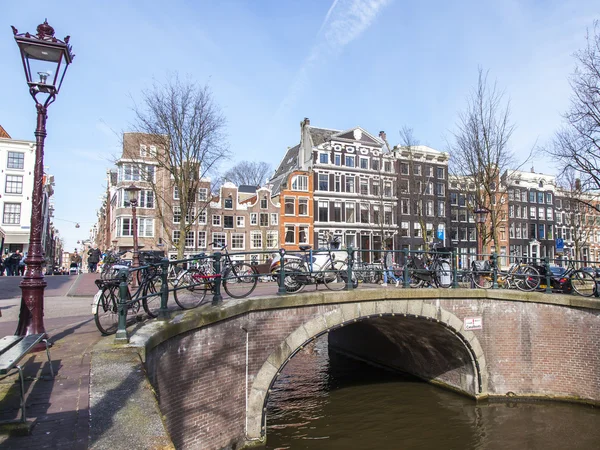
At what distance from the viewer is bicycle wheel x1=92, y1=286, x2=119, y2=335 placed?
19.4ft

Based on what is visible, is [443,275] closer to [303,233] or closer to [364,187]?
[303,233]

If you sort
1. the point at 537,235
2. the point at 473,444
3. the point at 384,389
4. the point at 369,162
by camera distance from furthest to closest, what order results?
the point at 537,235, the point at 369,162, the point at 384,389, the point at 473,444

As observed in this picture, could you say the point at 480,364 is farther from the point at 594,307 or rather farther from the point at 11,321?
the point at 11,321

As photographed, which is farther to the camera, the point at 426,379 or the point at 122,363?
the point at 426,379

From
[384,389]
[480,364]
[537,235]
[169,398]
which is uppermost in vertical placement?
[537,235]

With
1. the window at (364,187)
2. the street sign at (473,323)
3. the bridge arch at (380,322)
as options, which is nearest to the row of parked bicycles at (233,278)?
the bridge arch at (380,322)

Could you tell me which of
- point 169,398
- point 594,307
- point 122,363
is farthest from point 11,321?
point 594,307

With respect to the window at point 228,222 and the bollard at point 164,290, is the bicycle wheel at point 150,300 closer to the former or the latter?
the bollard at point 164,290

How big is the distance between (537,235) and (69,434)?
5556 cm

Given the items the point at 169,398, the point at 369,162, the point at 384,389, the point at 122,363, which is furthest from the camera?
the point at 369,162

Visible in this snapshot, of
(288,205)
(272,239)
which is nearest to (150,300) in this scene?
(272,239)

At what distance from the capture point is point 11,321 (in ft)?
26.4

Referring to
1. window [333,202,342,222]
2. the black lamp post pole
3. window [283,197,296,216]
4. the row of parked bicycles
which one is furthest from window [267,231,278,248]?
the black lamp post pole

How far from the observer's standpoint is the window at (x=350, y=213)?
4134cm
